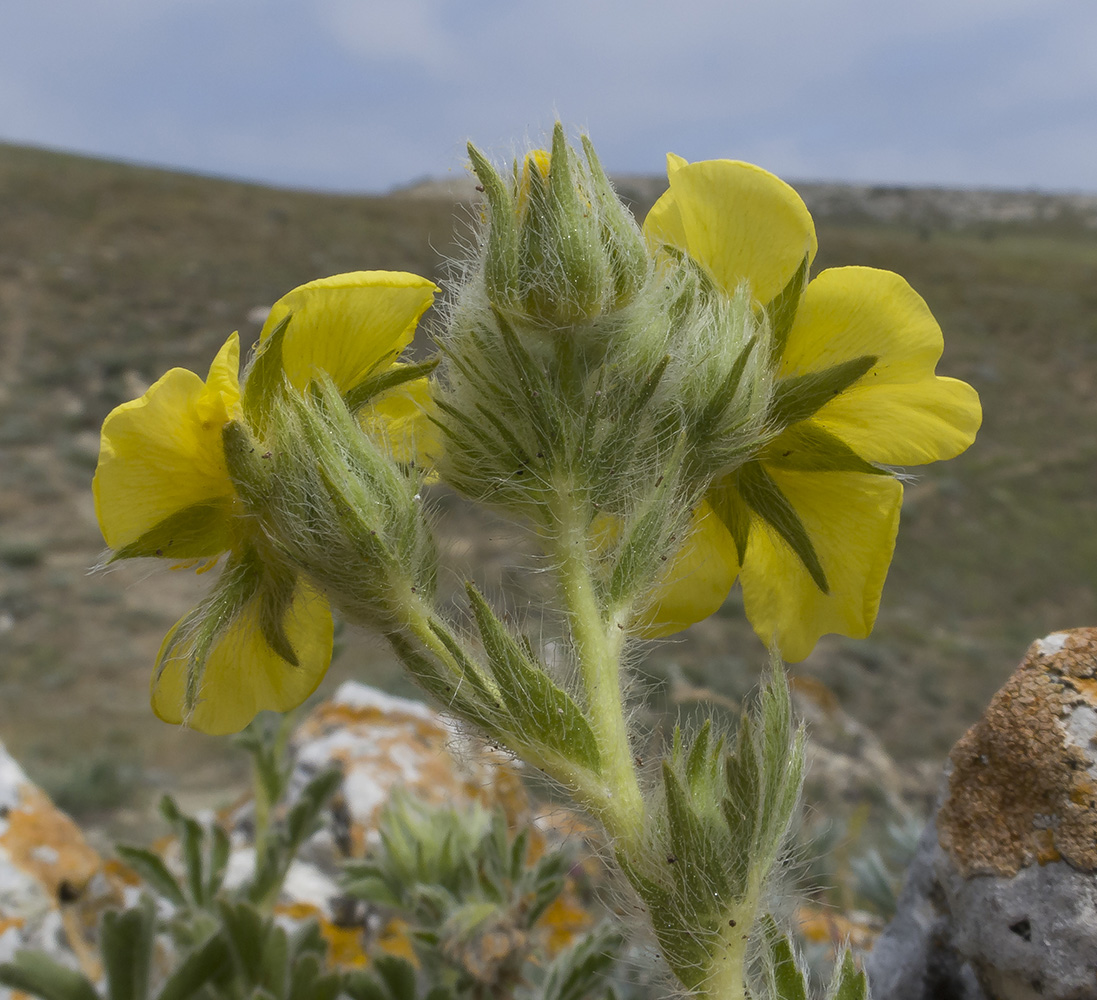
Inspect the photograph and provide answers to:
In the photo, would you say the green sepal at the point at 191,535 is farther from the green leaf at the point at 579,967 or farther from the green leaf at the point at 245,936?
the green leaf at the point at 579,967

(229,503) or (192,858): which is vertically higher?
(229,503)

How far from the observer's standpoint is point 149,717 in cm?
940

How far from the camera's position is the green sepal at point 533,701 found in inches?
40.6

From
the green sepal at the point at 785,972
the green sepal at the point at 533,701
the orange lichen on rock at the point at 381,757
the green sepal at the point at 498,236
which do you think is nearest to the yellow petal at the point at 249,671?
the green sepal at the point at 533,701

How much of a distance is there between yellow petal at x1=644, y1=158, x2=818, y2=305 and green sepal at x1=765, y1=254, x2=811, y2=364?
0.7 inches

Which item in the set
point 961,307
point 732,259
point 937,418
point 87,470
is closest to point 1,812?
point 732,259

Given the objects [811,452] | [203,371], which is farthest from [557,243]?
[203,371]

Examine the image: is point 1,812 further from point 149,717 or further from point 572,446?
point 149,717

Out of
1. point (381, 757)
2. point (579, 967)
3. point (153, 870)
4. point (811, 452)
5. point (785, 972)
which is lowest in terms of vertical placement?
point (381, 757)

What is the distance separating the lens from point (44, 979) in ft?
5.57

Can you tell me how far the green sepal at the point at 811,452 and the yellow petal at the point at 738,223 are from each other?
0.23m

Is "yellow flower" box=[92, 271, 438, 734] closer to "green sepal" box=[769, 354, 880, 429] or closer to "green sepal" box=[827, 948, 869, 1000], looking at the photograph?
"green sepal" box=[769, 354, 880, 429]

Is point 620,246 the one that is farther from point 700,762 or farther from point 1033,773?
point 1033,773

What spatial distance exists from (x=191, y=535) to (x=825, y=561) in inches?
41.5
